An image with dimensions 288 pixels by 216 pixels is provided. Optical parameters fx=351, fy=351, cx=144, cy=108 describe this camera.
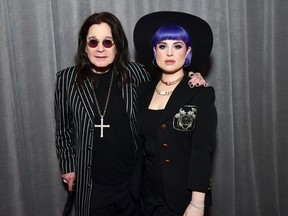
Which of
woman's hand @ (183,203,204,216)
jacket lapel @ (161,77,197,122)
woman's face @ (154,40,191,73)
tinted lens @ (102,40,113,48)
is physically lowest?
woman's hand @ (183,203,204,216)

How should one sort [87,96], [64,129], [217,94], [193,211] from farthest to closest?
[217,94], [64,129], [87,96], [193,211]

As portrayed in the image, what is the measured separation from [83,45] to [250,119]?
51.8 inches

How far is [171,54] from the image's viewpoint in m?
1.68

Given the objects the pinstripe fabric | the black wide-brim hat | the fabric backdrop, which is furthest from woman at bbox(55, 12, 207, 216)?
the fabric backdrop

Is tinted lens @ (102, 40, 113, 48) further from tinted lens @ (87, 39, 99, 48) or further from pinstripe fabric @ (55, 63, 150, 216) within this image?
pinstripe fabric @ (55, 63, 150, 216)

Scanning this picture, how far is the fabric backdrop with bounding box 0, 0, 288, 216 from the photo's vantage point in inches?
89.4

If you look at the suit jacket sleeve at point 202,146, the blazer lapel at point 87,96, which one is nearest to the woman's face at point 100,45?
the blazer lapel at point 87,96

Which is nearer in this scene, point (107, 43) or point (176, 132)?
point (176, 132)

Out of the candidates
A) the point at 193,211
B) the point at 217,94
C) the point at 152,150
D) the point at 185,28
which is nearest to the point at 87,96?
the point at 152,150

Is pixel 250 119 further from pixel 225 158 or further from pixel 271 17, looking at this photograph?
pixel 271 17

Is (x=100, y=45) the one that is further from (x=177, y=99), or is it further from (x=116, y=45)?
(x=177, y=99)

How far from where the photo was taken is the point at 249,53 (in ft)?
8.13

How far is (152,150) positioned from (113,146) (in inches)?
10.8

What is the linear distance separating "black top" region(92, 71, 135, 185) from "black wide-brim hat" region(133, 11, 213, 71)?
1.00ft
